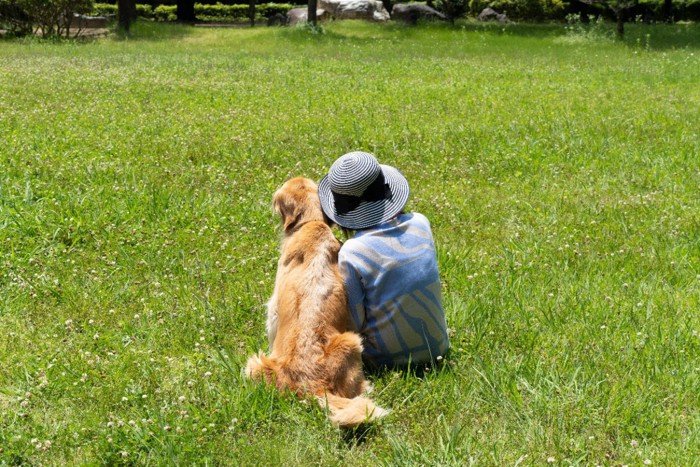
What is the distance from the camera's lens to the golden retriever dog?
145 inches

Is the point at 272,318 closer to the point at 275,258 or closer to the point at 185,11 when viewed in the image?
the point at 275,258

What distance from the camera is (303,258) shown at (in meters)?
3.99

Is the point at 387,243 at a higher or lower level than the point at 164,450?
higher

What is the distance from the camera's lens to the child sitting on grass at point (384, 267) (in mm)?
4027

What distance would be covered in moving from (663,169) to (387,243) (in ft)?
18.5

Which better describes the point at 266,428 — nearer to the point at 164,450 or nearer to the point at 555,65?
the point at 164,450

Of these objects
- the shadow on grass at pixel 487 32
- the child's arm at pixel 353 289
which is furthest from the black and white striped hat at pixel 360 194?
the shadow on grass at pixel 487 32

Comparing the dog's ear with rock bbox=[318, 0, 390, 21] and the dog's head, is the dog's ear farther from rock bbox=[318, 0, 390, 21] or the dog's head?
rock bbox=[318, 0, 390, 21]

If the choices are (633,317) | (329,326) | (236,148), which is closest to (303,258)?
(329,326)

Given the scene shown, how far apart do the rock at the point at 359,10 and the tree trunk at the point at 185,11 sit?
1129 cm

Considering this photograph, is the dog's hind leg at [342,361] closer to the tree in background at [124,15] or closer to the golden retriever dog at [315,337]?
the golden retriever dog at [315,337]

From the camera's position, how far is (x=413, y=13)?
35188 mm

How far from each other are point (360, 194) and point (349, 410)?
3.99 feet

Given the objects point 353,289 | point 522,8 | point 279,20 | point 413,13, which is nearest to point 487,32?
point 413,13
